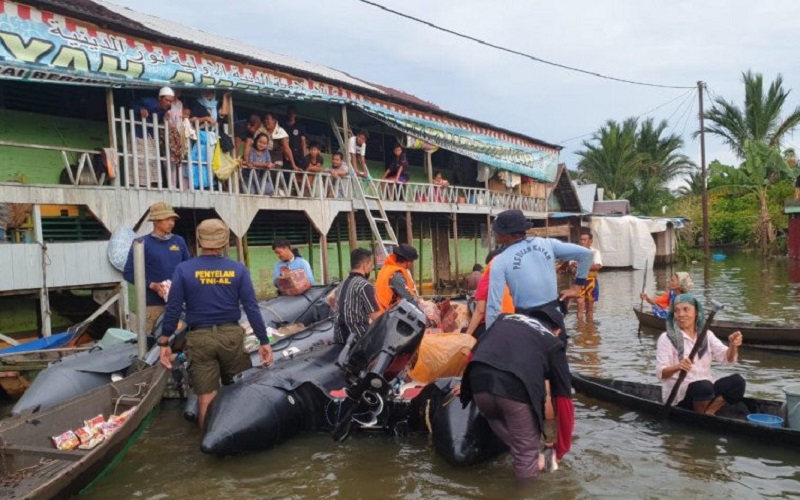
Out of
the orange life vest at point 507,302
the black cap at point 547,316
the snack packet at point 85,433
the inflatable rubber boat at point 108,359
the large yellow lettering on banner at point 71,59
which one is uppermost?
the large yellow lettering on banner at point 71,59

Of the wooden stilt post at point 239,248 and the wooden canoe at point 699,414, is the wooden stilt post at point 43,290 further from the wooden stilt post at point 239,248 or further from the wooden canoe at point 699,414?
the wooden canoe at point 699,414

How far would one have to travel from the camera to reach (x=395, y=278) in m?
6.40

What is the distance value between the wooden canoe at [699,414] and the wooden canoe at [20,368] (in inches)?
245

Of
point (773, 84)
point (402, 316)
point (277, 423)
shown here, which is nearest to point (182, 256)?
point (277, 423)

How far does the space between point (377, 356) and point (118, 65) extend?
7.42m

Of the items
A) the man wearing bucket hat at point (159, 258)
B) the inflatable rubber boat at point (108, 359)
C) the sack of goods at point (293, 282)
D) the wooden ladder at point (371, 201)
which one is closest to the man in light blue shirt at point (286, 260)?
the sack of goods at point (293, 282)

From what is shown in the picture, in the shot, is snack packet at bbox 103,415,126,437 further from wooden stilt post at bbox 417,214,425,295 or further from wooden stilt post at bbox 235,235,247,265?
wooden stilt post at bbox 417,214,425,295

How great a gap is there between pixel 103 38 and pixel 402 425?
7.86 meters

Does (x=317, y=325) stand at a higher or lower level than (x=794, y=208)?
lower

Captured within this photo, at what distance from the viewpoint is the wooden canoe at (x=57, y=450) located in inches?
164

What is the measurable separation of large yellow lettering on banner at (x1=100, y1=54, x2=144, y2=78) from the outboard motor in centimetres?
696

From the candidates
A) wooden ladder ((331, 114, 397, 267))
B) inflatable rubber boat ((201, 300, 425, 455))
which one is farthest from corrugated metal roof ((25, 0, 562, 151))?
inflatable rubber boat ((201, 300, 425, 455))

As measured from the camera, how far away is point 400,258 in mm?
6477

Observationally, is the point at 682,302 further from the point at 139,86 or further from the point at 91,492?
the point at 139,86
